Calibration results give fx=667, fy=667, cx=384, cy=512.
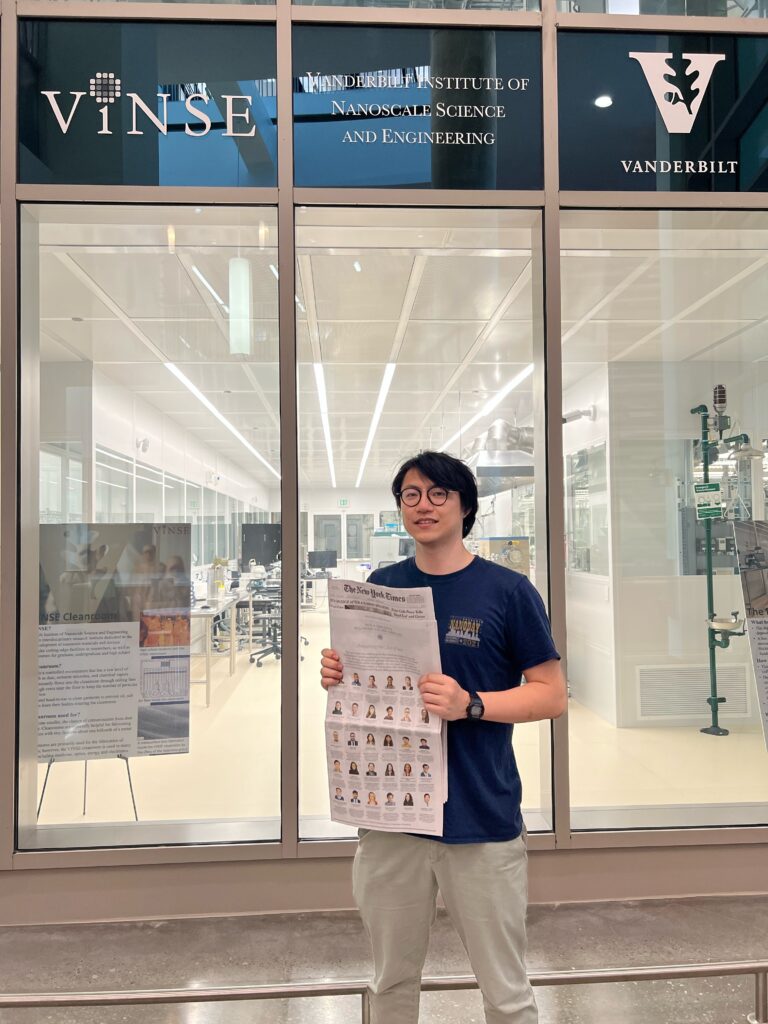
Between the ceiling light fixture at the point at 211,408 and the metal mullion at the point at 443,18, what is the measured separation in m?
1.56

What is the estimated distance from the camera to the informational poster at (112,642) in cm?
261

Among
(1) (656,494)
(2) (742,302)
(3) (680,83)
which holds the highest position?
(3) (680,83)

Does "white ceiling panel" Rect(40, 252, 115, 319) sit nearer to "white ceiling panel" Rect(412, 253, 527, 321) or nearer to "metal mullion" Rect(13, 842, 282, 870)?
"white ceiling panel" Rect(412, 253, 527, 321)

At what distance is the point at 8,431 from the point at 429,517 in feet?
6.46

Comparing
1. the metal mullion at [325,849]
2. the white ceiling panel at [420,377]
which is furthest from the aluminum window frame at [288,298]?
the white ceiling panel at [420,377]

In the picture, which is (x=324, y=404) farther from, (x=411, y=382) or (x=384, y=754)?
(x=384, y=754)

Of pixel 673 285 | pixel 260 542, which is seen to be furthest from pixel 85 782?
pixel 673 285

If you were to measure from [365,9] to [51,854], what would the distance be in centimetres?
350

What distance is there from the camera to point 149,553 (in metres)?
2.71

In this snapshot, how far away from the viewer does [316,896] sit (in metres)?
2.55

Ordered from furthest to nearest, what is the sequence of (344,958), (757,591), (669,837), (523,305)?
(523,305), (669,837), (344,958), (757,591)

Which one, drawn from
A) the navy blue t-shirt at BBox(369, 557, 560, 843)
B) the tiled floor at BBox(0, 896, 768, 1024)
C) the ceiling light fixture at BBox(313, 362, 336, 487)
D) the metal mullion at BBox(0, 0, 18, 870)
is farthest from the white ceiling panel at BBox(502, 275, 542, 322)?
the tiled floor at BBox(0, 896, 768, 1024)

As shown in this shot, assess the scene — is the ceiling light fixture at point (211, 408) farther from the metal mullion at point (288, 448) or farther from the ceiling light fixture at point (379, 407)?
the ceiling light fixture at point (379, 407)

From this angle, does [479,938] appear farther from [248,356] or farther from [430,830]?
[248,356]
